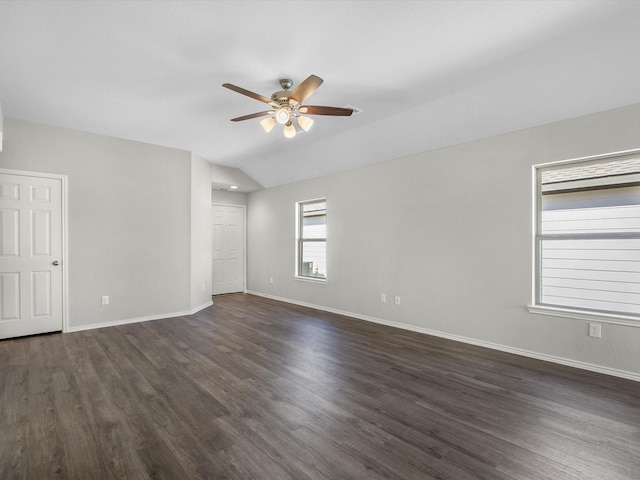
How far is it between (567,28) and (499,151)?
1447mm

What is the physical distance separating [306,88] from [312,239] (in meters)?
3.72

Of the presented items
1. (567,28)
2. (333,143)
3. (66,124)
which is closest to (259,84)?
(333,143)

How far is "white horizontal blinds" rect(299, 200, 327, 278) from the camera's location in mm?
5955

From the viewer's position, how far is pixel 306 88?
8.58 feet

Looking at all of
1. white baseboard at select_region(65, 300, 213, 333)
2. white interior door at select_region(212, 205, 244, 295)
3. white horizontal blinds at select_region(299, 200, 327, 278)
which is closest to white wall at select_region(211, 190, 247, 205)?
white interior door at select_region(212, 205, 244, 295)

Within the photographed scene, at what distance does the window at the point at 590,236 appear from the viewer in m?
2.96

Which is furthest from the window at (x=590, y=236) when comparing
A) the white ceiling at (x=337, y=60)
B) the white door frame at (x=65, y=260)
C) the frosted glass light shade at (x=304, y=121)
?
the white door frame at (x=65, y=260)

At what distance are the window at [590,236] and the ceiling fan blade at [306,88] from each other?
102 inches

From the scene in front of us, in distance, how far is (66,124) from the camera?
4.23m

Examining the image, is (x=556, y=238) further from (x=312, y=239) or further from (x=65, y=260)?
(x=65, y=260)

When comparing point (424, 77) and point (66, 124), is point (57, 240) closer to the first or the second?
point (66, 124)

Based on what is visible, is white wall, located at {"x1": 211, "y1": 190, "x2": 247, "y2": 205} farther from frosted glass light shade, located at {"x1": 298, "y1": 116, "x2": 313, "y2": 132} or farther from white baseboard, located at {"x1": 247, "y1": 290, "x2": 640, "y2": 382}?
frosted glass light shade, located at {"x1": 298, "y1": 116, "x2": 313, "y2": 132}

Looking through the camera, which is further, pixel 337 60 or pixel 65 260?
pixel 65 260

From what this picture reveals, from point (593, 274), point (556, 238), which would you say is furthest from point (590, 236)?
point (593, 274)
